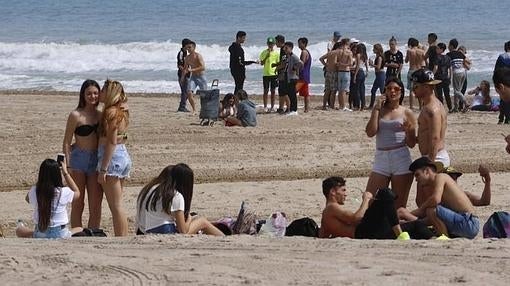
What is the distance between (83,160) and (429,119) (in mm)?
2910

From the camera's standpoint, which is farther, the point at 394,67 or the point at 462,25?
the point at 462,25

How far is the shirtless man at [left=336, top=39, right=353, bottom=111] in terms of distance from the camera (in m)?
21.1

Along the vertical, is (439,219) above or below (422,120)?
below

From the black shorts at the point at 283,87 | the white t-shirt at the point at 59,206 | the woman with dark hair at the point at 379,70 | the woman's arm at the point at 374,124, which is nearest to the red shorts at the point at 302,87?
the black shorts at the point at 283,87

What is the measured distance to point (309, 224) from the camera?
10320 millimetres

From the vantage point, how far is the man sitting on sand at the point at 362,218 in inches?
382

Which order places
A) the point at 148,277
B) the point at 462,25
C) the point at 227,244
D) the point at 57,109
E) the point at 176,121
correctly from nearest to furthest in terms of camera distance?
the point at 148,277 → the point at 227,244 → the point at 176,121 → the point at 57,109 → the point at 462,25

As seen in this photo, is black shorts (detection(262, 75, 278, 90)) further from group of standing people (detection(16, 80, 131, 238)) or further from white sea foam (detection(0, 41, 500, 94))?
group of standing people (detection(16, 80, 131, 238))

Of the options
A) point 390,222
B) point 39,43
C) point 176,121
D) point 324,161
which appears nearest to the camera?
point 390,222

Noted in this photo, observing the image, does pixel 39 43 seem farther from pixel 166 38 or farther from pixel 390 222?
pixel 390 222

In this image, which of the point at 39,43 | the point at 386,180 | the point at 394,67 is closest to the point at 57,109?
the point at 394,67

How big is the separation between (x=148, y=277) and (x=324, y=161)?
25.8 ft

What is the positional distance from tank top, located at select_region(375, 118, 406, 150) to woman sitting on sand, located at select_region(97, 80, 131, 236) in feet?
7.19

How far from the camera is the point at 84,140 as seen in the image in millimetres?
10352
